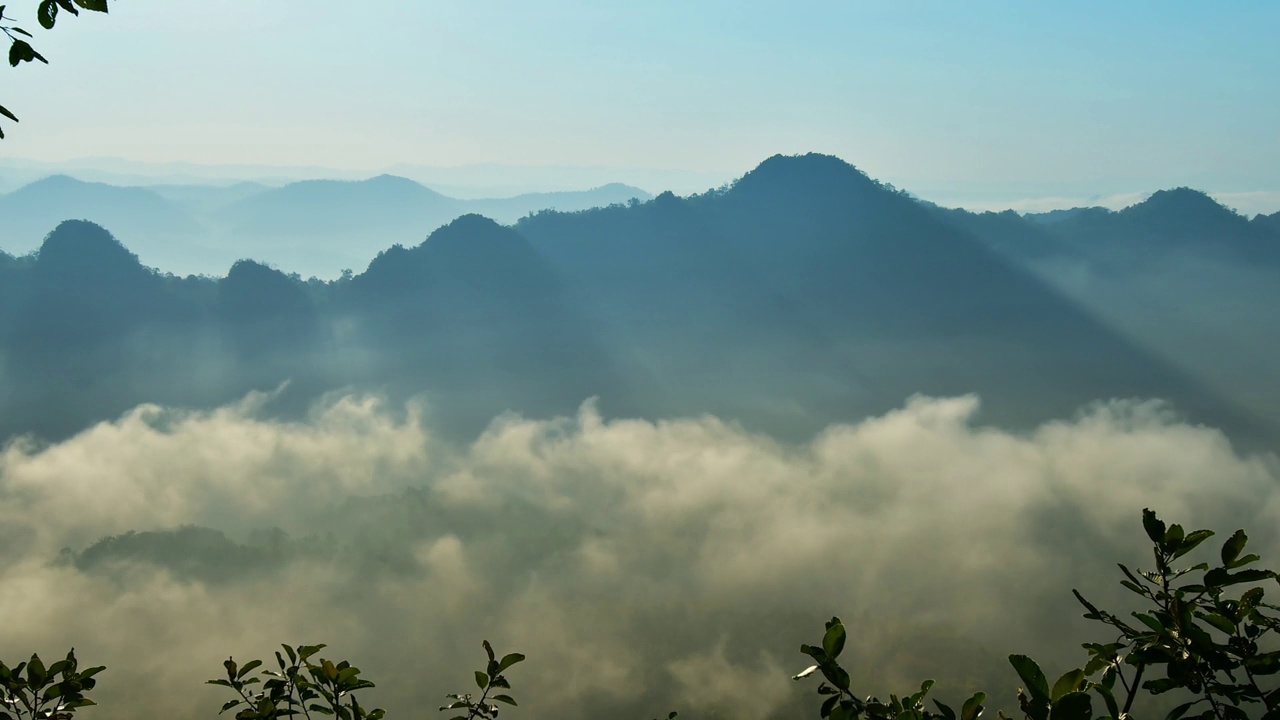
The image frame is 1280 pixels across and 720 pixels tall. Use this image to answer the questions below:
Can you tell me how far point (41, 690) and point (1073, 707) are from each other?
7503 millimetres

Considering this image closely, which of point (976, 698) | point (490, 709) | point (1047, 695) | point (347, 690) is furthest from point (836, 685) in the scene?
point (347, 690)

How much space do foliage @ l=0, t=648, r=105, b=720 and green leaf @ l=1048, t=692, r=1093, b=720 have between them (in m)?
6.70

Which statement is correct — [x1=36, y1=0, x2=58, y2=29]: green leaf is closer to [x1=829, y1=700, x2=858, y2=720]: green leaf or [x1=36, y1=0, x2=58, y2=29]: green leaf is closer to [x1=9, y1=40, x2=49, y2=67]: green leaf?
[x1=9, y1=40, x2=49, y2=67]: green leaf

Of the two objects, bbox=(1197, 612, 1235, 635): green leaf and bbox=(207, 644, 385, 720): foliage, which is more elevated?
bbox=(207, 644, 385, 720): foliage

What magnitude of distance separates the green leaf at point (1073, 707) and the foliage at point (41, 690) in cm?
670

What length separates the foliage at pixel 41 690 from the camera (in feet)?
21.5

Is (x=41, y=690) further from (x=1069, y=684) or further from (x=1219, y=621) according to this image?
(x=1219, y=621)

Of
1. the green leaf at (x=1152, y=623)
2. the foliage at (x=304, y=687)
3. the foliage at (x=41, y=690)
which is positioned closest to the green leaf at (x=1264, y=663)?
the green leaf at (x=1152, y=623)

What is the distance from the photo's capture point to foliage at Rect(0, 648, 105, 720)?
21.5 ft

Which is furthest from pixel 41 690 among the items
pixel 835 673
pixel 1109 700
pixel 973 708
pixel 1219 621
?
pixel 1219 621

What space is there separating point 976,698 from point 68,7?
7.80 metres

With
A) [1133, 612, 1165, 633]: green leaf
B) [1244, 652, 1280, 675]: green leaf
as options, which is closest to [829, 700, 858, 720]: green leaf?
[1133, 612, 1165, 633]: green leaf

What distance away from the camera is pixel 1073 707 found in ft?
14.7

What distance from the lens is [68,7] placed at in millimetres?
5875
